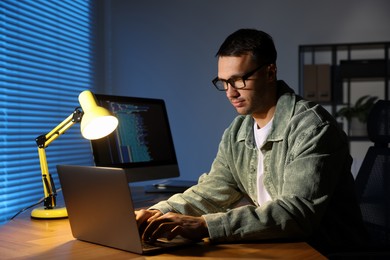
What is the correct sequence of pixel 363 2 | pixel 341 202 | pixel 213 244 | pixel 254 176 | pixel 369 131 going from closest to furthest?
pixel 213 244, pixel 341 202, pixel 254 176, pixel 369 131, pixel 363 2

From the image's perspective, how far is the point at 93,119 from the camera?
1.31 meters

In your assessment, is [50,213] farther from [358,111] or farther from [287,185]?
[358,111]

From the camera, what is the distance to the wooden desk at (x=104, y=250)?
1.08 metres

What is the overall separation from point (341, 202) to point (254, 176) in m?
0.28

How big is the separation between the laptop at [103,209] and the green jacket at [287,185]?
6.8 inches

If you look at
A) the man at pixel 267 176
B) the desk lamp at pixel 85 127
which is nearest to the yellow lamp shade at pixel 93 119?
the desk lamp at pixel 85 127

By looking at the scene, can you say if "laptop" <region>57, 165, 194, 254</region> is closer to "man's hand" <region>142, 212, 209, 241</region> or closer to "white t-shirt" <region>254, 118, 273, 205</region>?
"man's hand" <region>142, 212, 209, 241</region>

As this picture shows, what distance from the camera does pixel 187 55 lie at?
4152 mm

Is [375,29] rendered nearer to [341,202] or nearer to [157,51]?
[157,51]

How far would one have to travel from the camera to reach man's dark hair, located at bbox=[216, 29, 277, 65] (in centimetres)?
148

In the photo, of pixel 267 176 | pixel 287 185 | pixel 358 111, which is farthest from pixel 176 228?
pixel 358 111

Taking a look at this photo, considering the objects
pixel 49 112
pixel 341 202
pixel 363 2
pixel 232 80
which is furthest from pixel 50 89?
pixel 363 2

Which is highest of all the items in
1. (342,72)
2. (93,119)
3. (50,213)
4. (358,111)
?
(93,119)

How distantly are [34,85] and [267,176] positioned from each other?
206 cm
